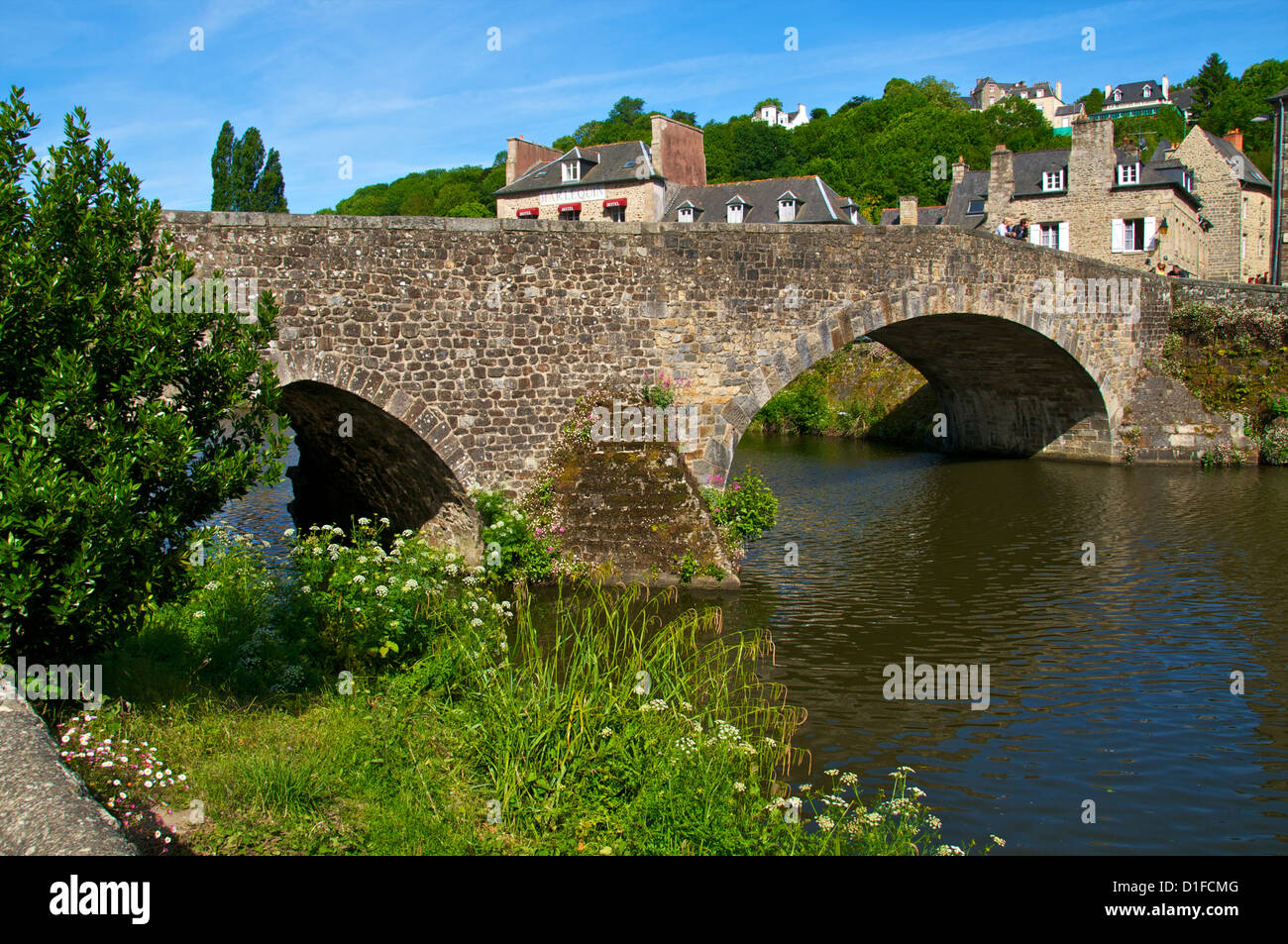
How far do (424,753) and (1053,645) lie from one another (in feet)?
23.2

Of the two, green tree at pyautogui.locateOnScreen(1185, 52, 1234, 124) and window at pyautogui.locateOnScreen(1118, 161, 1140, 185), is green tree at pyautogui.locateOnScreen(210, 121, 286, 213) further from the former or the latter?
green tree at pyautogui.locateOnScreen(1185, 52, 1234, 124)

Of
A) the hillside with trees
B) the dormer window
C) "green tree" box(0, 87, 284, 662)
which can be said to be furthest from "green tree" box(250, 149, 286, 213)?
"green tree" box(0, 87, 284, 662)

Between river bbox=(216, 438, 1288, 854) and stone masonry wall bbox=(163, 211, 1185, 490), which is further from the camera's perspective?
stone masonry wall bbox=(163, 211, 1185, 490)

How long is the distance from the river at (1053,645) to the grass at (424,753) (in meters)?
0.85

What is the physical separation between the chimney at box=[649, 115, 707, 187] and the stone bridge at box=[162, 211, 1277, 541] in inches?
985

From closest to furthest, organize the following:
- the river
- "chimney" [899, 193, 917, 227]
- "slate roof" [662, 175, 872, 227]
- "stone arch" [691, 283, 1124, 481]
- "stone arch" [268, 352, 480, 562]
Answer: the river
"stone arch" [268, 352, 480, 562]
"stone arch" [691, 283, 1124, 481]
"chimney" [899, 193, 917, 227]
"slate roof" [662, 175, 872, 227]

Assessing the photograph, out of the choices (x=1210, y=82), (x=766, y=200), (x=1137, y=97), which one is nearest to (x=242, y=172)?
(x=766, y=200)

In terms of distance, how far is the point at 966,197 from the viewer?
3903 cm

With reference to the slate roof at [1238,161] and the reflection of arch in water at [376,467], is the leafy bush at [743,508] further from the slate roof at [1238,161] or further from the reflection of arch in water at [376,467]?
the slate roof at [1238,161]

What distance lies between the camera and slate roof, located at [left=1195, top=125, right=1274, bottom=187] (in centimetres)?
3819

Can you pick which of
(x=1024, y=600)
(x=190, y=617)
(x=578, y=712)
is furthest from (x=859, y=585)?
(x=190, y=617)

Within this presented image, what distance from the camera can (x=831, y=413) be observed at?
31234 millimetres

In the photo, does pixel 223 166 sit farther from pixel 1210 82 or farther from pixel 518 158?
pixel 1210 82
